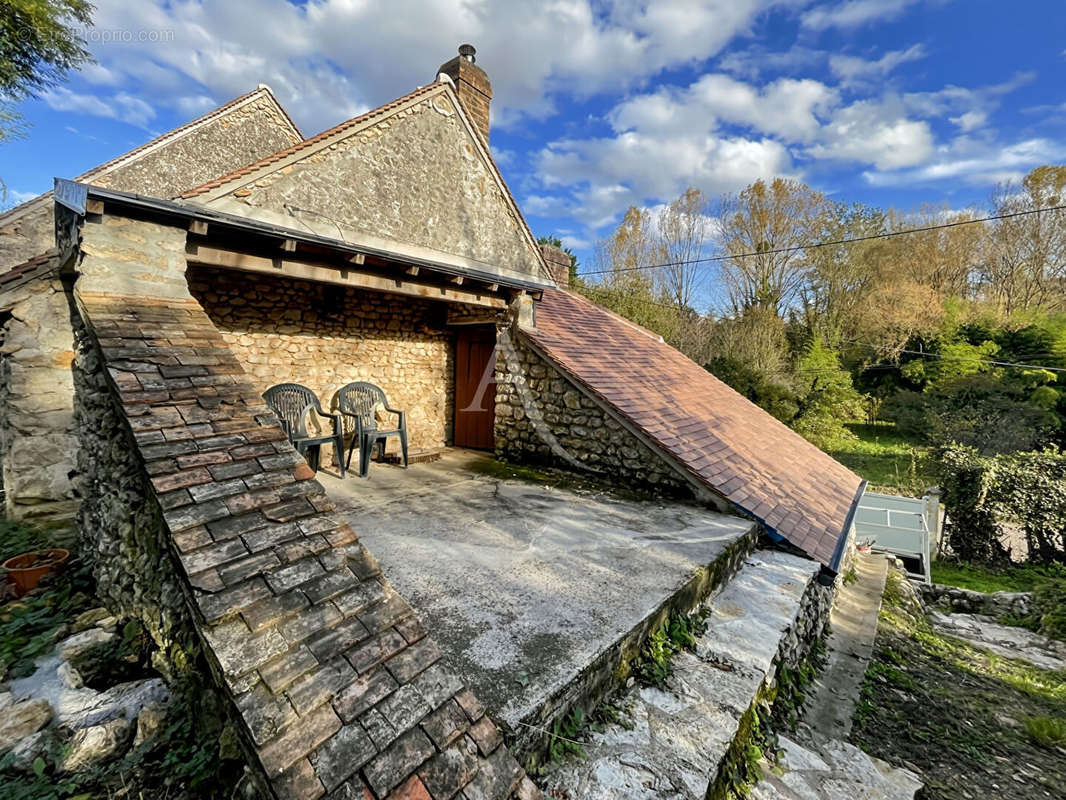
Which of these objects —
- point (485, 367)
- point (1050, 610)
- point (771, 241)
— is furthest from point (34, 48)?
point (771, 241)

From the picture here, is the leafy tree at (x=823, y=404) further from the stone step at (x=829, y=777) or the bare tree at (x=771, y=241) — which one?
the stone step at (x=829, y=777)

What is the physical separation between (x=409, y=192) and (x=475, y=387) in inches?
122

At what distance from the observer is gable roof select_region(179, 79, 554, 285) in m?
4.29

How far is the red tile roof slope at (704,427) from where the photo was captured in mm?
5250

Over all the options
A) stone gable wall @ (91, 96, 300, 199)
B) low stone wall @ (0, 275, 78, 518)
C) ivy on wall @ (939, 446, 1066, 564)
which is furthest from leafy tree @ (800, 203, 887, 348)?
low stone wall @ (0, 275, 78, 518)

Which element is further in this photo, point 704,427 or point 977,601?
point 977,601

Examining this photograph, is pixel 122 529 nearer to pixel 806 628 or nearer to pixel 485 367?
pixel 485 367

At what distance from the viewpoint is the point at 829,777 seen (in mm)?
2635

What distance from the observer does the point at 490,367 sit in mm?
7305

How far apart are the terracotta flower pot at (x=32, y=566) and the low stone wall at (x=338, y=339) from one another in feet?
7.18

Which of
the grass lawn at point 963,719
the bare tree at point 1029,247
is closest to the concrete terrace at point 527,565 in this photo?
the grass lawn at point 963,719

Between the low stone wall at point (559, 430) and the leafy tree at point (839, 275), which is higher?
the leafy tree at point (839, 275)

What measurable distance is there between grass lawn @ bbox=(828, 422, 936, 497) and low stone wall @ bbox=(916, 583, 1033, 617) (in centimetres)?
694

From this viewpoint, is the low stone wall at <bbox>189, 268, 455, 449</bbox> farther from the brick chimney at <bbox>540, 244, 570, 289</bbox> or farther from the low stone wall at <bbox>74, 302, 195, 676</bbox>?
the brick chimney at <bbox>540, 244, 570, 289</bbox>
